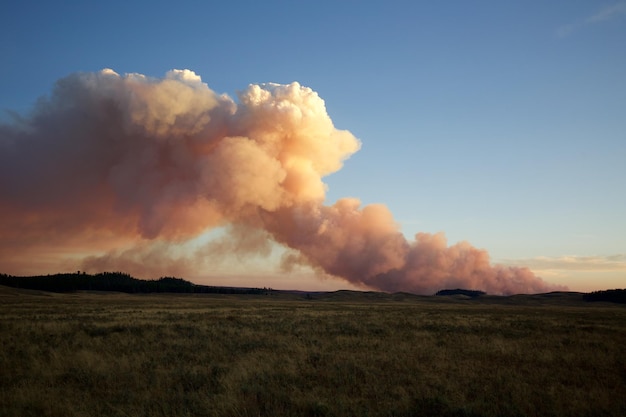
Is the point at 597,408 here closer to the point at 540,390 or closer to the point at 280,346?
the point at 540,390

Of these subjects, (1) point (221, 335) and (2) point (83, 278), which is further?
(2) point (83, 278)

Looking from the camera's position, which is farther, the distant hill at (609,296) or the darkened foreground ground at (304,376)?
the distant hill at (609,296)

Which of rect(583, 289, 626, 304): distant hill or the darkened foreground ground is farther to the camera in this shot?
rect(583, 289, 626, 304): distant hill

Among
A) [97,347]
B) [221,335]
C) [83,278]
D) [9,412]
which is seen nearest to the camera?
[9,412]

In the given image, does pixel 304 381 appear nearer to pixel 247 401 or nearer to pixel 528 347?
pixel 247 401

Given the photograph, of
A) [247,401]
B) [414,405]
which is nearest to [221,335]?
[247,401]

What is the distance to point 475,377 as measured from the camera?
1385 cm

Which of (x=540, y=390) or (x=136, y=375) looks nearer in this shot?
(x=540, y=390)

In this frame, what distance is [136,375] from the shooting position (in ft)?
44.5

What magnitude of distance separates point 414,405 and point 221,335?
1548 centimetres

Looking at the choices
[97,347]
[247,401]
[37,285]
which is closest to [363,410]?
[247,401]

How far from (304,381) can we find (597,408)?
25.6 feet

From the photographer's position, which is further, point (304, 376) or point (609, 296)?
point (609, 296)

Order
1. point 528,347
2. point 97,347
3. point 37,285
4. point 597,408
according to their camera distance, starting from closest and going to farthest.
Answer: point 597,408, point 97,347, point 528,347, point 37,285
